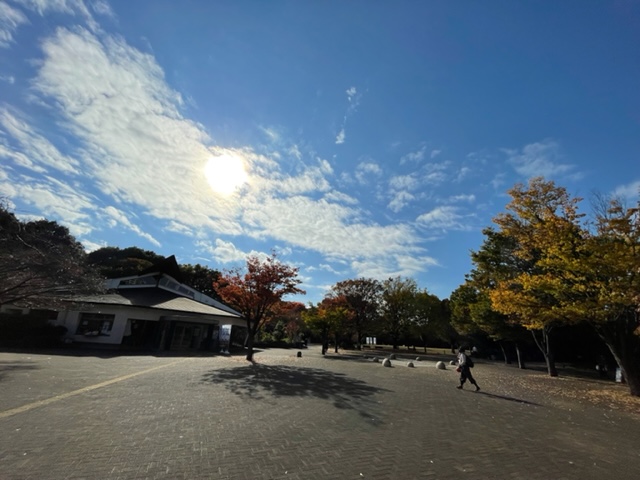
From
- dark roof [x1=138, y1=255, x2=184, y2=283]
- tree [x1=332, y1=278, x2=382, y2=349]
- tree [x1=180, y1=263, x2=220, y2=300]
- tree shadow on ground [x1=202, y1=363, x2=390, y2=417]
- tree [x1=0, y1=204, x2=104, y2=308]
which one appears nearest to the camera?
tree shadow on ground [x1=202, y1=363, x2=390, y2=417]

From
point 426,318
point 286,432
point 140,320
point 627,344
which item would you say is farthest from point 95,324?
point 426,318

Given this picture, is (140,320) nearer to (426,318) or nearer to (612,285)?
(612,285)

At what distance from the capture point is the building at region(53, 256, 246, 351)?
2295 cm

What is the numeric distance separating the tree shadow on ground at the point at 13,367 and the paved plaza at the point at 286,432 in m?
0.14

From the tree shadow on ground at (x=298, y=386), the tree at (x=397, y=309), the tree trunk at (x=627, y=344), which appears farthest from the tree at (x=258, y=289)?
the tree at (x=397, y=309)

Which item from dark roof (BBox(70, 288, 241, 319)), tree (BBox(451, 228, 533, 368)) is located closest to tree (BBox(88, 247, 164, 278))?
dark roof (BBox(70, 288, 241, 319))

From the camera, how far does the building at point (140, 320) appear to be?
23.0m

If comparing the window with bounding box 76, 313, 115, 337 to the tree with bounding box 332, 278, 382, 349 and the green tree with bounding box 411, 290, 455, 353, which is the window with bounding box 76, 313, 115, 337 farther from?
the green tree with bounding box 411, 290, 455, 353

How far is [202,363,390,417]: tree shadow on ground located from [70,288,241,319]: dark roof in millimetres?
12647

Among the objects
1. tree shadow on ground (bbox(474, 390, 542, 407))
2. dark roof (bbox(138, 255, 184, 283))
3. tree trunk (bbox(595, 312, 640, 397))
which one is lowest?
tree shadow on ground (bbox(474, 390, 542, 407))

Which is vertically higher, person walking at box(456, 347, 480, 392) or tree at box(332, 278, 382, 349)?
tree at box(332, 278, 382, 349)

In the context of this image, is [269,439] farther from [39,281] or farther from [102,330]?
[102,330]

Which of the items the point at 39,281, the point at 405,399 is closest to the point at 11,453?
the point at 405,399

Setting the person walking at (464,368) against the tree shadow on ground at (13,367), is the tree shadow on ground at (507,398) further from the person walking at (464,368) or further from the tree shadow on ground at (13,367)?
the tree shadow on ground at (13,367)
